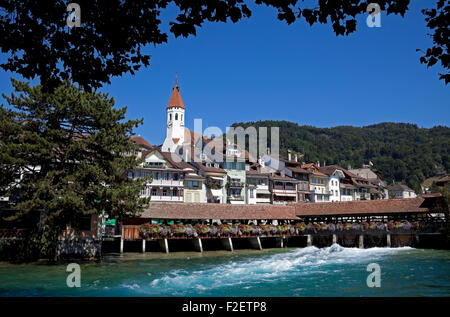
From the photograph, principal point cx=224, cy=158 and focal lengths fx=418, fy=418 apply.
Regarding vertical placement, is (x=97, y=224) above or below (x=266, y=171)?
below

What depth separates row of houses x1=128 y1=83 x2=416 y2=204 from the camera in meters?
54.2

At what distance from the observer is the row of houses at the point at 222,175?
5425cm

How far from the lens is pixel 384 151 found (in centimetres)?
18500

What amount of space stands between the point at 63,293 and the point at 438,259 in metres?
25.4

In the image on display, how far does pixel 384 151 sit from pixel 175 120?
130330 mm

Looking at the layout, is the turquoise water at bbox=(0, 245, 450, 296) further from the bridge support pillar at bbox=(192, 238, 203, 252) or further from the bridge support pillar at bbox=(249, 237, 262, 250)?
the bridge support pillar at bbox=(249, 237, 262, 250)

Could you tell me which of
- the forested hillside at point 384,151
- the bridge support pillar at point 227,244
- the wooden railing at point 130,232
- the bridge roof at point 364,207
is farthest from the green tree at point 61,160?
the forested hillside at point 384,151

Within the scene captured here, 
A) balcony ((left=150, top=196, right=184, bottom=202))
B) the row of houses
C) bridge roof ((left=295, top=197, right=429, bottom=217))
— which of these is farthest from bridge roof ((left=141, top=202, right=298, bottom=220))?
balcony ((left=150, top=196, right=184, bottom=202))

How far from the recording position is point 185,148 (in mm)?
67938

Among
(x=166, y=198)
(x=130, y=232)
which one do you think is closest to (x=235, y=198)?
(x=166, y=198)

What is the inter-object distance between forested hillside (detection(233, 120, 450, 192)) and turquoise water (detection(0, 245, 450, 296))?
119539 millimetres

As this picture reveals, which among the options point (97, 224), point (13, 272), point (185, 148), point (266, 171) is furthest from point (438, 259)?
point (185, 148)
